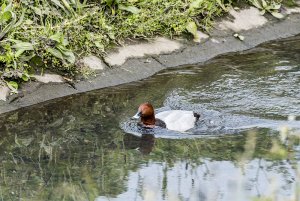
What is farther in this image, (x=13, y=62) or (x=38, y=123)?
(x=13, y=62)

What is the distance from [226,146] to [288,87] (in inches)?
77.6

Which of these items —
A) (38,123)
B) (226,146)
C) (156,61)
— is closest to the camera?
(226,146)

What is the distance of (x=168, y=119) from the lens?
333 inches

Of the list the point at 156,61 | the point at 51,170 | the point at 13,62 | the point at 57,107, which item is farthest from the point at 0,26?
the point at 51,170

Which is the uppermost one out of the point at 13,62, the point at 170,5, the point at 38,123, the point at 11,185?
the point at 170,5

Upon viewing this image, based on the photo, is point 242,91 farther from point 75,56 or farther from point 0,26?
point 0,26

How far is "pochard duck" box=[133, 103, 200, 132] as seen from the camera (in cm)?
835

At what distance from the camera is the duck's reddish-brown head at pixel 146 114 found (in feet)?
27.5

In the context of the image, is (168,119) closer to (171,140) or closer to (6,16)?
(171,140)

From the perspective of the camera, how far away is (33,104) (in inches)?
350

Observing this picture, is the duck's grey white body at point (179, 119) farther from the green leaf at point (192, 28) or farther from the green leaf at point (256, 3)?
the green leaf at point (256, 3)

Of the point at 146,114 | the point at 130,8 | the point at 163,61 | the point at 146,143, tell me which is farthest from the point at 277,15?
the point at 146,143

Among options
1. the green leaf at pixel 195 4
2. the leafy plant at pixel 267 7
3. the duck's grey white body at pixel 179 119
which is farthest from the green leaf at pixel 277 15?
the duck's grey white body at pixel 179 119

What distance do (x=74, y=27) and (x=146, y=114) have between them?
1.82 metres
